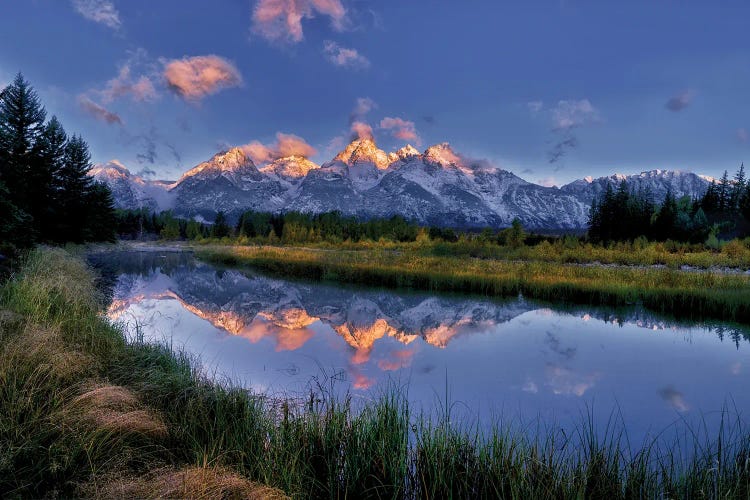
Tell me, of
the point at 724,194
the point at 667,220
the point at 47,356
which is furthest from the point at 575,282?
the point at 724,194

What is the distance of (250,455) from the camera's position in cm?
445

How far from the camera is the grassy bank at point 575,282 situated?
51.7 feet

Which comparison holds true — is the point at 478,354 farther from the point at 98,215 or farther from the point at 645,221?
the point at 98,215

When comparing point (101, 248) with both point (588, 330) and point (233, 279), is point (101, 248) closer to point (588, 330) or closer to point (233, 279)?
point (233, 279)

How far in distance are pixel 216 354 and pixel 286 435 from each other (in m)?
6.62

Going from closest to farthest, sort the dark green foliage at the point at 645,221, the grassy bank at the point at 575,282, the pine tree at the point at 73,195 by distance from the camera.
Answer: the grassy bank at the point at 575,282 < the pine tree at the point at 73,195 < the dark green foliage at the point at 645,221

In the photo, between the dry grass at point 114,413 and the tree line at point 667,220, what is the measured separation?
44330 mm

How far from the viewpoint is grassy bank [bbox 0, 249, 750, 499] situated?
361 centimetres

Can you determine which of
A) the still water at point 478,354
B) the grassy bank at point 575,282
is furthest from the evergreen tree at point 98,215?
the still water at point 478,354

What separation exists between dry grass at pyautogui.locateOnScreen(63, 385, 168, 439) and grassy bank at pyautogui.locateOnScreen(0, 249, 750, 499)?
0.01 m

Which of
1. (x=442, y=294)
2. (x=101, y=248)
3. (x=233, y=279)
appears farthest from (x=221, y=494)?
(x=101, y=248)

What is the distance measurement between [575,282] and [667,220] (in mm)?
34901

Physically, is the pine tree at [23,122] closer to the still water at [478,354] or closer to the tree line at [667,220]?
the still water at [478,354]

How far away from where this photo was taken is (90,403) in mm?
4668
